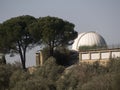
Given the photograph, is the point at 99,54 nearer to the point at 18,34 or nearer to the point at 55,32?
the point at 55,32

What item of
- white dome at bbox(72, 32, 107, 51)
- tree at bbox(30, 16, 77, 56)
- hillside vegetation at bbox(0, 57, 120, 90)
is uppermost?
tree at bbox(30, 16, 77, 56)

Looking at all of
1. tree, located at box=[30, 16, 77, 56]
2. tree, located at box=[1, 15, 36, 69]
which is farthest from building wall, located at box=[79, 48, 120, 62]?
tree, located at box=[1, 15, 36, 69]

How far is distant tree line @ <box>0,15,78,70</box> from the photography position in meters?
43.9

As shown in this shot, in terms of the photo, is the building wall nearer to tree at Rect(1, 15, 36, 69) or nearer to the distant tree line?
the distant tree line

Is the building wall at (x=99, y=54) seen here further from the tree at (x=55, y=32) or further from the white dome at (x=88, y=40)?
the white dome at (x=88, y=40)

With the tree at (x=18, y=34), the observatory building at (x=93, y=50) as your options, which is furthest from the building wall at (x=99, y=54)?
the tree at (x=18, y=34)

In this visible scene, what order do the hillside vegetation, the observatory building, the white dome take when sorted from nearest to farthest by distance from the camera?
the hillside vegetation → the observatory building → the white dome

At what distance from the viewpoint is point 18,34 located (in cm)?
4453

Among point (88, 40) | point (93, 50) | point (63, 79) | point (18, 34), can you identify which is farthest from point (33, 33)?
point (63, 79)

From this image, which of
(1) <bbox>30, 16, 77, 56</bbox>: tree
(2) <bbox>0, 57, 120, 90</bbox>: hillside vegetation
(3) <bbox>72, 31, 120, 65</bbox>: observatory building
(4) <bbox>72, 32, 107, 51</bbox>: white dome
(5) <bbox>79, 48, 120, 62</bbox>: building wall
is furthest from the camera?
(4) <bbox>72, 32, 107, 51</bbox>: white dome

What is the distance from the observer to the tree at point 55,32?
43531 millimetres

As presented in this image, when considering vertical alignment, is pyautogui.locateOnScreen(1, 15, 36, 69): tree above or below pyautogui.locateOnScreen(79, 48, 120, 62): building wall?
above

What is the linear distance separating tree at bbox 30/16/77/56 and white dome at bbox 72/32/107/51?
581 centimetres

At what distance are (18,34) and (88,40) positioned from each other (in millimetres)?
11205
